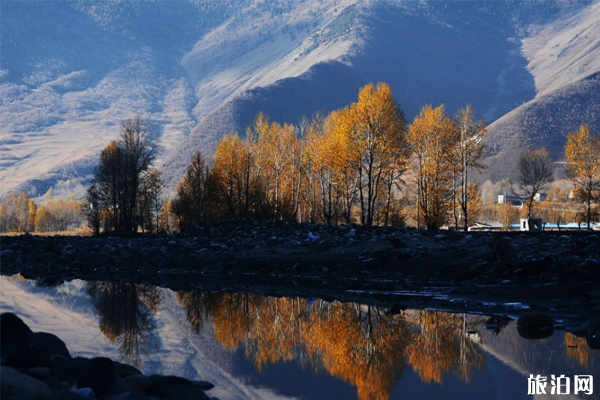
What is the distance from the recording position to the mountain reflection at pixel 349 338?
9.07 metres

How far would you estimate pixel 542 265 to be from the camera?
16.2 metres

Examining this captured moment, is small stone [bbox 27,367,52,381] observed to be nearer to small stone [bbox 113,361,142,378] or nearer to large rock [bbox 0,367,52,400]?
large rock [bbox 0,367,52,400]

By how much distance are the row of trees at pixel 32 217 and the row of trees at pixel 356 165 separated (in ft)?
209

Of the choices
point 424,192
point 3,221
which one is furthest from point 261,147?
point 3,221

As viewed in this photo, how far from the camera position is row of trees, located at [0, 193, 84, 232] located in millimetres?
120738

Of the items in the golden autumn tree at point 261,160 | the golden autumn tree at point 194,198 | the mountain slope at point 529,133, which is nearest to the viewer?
the golden autumn tree at point 194,198

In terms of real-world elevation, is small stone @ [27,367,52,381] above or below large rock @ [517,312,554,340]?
→ above

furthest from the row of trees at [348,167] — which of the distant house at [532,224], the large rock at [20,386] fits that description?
the large rock at [20,386]

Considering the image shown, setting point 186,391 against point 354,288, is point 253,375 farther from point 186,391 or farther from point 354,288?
point 354,288

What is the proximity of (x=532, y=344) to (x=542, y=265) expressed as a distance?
6394 mm

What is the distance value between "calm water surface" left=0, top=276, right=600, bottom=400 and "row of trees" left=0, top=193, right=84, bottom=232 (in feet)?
343

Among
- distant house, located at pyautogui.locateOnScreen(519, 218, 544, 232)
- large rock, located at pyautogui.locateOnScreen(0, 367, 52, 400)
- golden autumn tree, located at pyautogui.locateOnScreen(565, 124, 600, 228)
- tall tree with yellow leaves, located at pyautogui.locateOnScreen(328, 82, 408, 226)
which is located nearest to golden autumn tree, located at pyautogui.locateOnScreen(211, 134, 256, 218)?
tall tree with yellow leaves, located at pyautogui.locateOnScreen(328, 82, 408, 226)

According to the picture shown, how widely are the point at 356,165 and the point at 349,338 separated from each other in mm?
33179

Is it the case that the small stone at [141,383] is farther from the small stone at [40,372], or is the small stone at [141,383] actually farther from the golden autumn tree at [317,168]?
the golden autumn tree at [317,168]
